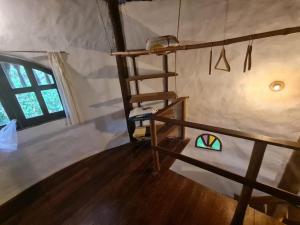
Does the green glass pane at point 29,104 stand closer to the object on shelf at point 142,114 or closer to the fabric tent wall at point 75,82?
the fabric tent wall at point 75,82

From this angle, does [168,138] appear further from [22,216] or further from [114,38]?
[22,216]

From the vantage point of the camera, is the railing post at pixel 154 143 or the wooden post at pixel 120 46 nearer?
the railing post at pixel 154 143

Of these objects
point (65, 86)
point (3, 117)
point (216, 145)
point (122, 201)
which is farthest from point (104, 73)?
point (216, 145)

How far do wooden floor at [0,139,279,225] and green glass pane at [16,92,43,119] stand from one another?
41.8 inches

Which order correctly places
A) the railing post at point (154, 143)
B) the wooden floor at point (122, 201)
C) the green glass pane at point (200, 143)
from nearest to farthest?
the wooden floor at point (122, 201) < the railing post at point (154, 143) < the green glass pane at point (200, 143)

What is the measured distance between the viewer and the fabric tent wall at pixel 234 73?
2.01 meters

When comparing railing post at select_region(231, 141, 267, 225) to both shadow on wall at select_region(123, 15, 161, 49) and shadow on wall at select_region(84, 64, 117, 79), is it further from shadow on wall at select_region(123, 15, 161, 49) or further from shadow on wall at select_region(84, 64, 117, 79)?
shadow on wall at select_region(84, 64, 117, 79)

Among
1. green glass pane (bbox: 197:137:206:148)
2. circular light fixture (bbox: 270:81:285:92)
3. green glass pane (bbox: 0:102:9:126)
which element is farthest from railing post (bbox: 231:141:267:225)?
green glass pane (bbox: 0:102:9:126)

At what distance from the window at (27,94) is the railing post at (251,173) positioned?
2664 millimetres

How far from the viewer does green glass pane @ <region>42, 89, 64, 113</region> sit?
243 cm

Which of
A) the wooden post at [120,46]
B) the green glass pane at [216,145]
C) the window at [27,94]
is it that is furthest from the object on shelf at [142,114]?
the green glass pane at [216,145]

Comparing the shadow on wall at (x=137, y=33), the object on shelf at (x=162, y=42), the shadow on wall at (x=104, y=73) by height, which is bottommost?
the shadow on wall at (x=104, y=73)

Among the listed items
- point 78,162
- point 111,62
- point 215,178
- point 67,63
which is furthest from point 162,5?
point 215,178

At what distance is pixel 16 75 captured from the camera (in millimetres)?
2113
